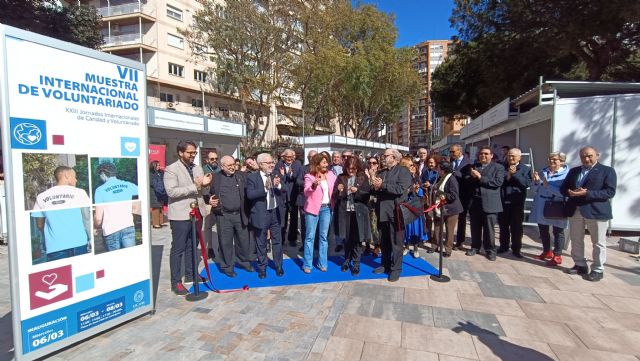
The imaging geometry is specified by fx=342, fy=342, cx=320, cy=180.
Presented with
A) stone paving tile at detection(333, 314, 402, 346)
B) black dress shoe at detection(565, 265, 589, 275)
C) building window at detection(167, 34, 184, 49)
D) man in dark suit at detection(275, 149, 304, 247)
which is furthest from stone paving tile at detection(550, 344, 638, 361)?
building window at detection(167, 34, 184, 49)

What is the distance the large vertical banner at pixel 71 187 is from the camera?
2.54 m

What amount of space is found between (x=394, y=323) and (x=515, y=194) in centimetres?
365

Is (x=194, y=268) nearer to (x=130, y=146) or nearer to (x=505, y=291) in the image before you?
(x=130, y=146)

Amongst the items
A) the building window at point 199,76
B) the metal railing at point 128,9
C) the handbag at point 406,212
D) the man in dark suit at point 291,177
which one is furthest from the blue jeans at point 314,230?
the metal railing at point 128,9

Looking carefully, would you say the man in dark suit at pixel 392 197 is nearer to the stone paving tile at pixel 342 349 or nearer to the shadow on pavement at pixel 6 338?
the stone paving tile at pixel 342 349

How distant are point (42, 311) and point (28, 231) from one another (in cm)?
69

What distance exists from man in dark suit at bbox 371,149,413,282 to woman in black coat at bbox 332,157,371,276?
199mm

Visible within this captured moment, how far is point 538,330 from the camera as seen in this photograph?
11.3 feet

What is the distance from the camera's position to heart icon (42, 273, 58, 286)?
2.74 m

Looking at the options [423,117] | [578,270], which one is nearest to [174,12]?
[578,270]

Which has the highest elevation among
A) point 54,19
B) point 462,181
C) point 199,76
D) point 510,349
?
point 199,76

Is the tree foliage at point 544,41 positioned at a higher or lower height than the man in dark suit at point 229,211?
higher

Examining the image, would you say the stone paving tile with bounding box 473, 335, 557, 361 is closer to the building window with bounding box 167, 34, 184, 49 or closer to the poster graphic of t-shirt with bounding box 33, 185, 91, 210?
the poster graphic of t-shirt with bounding box 33, 185, 91, 210

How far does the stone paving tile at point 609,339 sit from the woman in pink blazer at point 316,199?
317cm
